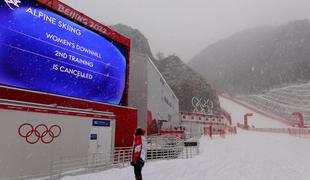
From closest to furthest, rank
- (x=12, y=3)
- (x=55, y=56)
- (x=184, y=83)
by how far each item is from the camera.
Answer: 1. (x=12, y=3)
2. (x=55, y=56)
3. (x=184, y=83)

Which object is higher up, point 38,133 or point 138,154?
point 38,133

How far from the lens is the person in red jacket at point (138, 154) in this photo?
247 inches

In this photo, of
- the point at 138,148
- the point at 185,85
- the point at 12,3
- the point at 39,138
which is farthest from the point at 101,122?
the point at 185,85

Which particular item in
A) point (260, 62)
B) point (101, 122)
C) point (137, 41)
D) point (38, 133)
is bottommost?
point (38, 133)

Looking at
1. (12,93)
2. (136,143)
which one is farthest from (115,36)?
(136,143)

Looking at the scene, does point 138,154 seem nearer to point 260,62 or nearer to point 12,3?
point 12,3

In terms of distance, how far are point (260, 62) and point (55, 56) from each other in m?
141

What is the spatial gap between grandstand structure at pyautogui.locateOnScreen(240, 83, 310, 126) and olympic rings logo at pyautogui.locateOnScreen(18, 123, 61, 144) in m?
65.0

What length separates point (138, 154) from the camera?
250 inches

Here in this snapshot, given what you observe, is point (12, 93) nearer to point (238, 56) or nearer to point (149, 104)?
point (149, 104)

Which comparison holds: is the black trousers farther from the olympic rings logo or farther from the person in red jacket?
the olympic rings logo

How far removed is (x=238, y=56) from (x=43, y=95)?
550ft

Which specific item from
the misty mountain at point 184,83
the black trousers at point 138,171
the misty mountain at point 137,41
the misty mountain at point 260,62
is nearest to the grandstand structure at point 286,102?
the misty mountain at point 184,83

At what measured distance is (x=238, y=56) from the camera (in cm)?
16388
